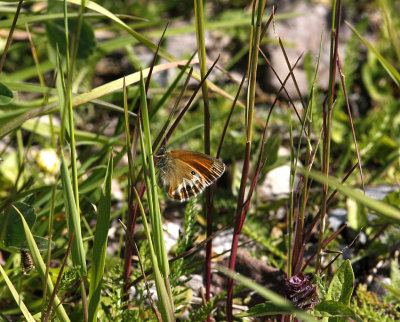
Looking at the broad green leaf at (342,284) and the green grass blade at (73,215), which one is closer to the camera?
the green grass blade at (73,215)

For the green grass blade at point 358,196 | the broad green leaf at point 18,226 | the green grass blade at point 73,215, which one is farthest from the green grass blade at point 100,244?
the green grass blade at point 358,196

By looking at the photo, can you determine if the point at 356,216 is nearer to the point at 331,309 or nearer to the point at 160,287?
the point at 331,309

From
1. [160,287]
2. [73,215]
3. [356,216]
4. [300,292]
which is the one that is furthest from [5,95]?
[356,216]

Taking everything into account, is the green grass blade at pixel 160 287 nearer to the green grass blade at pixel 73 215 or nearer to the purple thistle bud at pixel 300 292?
the green grass blade at pixel 73 215

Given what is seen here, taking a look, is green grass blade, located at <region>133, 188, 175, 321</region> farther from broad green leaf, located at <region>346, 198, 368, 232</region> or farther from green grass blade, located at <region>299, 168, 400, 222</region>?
broad green leaf, located at <region>346, 198, 368, 232</region>

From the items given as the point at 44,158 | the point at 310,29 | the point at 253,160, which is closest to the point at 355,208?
the point at 253,160

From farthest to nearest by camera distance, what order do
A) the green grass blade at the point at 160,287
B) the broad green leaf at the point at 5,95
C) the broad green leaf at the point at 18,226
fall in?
the broad green leaf at the point at 5,95
the broad green leaf at the point at 18,226
the green grass blade at the point at 160,287
